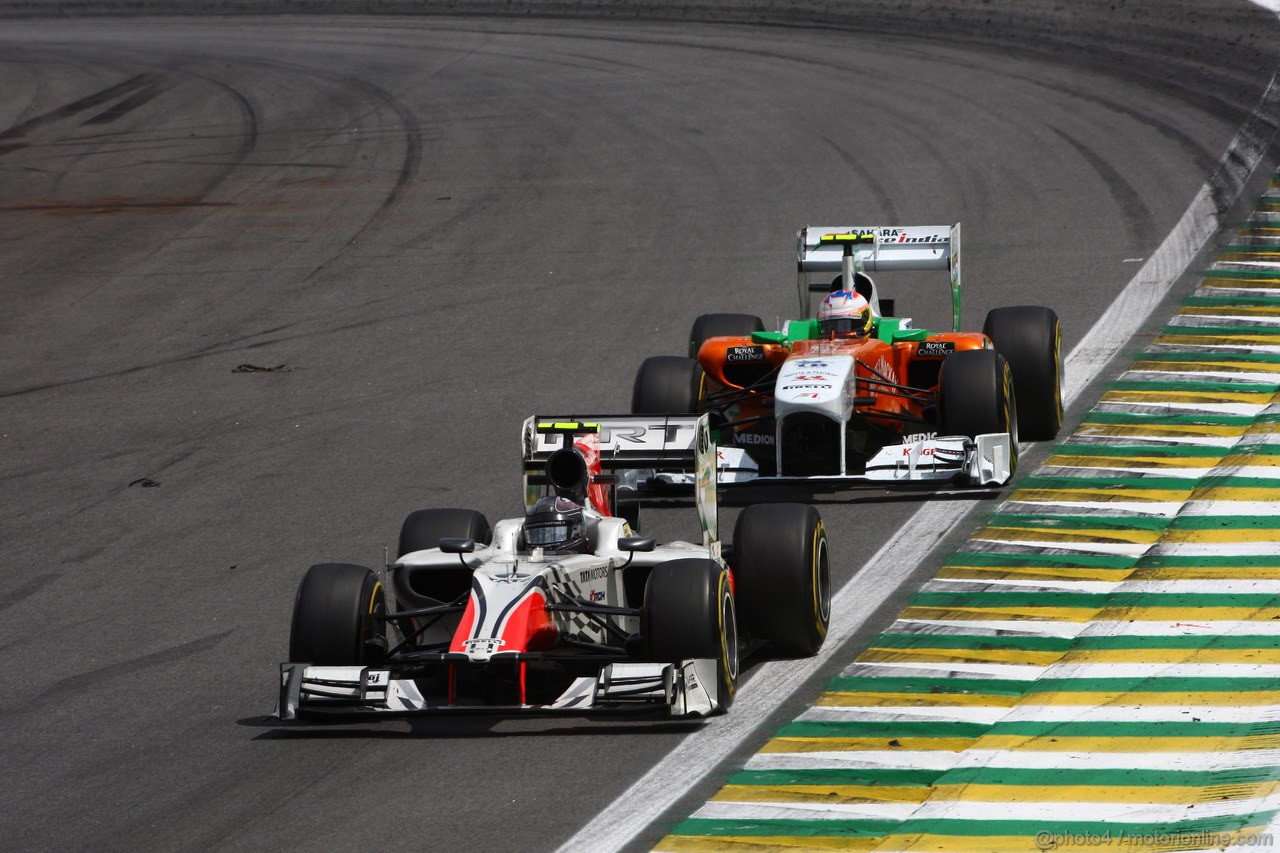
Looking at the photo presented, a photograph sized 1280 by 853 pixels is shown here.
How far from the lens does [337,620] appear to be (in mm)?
11094

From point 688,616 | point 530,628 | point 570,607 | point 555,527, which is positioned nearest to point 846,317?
point 555,527

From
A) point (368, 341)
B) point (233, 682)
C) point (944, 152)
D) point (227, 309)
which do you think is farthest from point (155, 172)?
point (233, 682)

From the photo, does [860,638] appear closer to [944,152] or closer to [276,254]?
[276,254]

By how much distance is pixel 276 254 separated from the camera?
25.8 metres

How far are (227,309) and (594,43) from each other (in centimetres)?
1790

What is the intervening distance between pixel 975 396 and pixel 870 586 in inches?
106

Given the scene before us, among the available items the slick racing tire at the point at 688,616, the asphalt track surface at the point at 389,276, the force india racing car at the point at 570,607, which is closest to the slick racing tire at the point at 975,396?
the asphalt track surface at the point at 389,276

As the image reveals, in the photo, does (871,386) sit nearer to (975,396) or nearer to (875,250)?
(975,396)

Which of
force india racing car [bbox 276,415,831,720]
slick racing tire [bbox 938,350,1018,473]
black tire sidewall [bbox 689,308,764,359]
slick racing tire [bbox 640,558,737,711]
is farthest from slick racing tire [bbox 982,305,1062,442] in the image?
slick racing tire [bbox 640,558,737,711]

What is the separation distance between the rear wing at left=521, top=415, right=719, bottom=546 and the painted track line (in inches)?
42.8

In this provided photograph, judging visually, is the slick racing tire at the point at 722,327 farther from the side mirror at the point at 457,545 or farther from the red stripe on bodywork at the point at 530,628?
the red stripe on bodywork at the point at 530,628

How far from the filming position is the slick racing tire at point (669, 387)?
1630 centimetres

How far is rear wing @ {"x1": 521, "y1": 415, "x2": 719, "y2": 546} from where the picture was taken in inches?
480

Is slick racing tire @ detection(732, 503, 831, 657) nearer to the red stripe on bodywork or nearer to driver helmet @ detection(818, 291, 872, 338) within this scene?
the red stripe on bodywork
